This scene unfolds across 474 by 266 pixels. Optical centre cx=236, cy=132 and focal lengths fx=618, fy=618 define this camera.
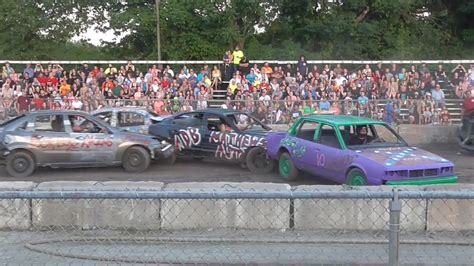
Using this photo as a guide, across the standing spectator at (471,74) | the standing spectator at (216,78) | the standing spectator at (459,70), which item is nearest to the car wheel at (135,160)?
the standing spectator at (216,78)

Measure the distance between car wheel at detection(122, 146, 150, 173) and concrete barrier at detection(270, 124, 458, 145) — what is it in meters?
9.20

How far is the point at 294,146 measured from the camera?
483 inches

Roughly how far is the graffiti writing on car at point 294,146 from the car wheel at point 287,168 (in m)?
0.21

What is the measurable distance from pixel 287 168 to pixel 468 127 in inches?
262

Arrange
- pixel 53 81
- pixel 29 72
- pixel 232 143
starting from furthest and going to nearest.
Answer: pixel 29 72 < pixel 53 81 < pixel 232 143

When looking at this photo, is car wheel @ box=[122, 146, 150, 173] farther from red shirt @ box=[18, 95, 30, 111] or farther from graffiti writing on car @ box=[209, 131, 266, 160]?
red shirt @ box=[18, 95, 30, 111]

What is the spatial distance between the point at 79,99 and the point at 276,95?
21.8 feet

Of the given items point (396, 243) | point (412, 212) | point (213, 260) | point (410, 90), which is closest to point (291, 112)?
point (410, 90)

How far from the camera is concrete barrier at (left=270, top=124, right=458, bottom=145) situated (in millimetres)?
19562

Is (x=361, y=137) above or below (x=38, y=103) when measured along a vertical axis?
below

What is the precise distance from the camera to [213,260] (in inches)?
241

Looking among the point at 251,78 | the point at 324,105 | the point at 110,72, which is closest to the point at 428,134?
the point at 324,105

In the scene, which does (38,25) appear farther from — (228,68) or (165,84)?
(165,84)

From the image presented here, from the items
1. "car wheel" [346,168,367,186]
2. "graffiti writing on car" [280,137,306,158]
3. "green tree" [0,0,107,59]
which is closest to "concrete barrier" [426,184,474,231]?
"car wheel" [346,168,367,186]
